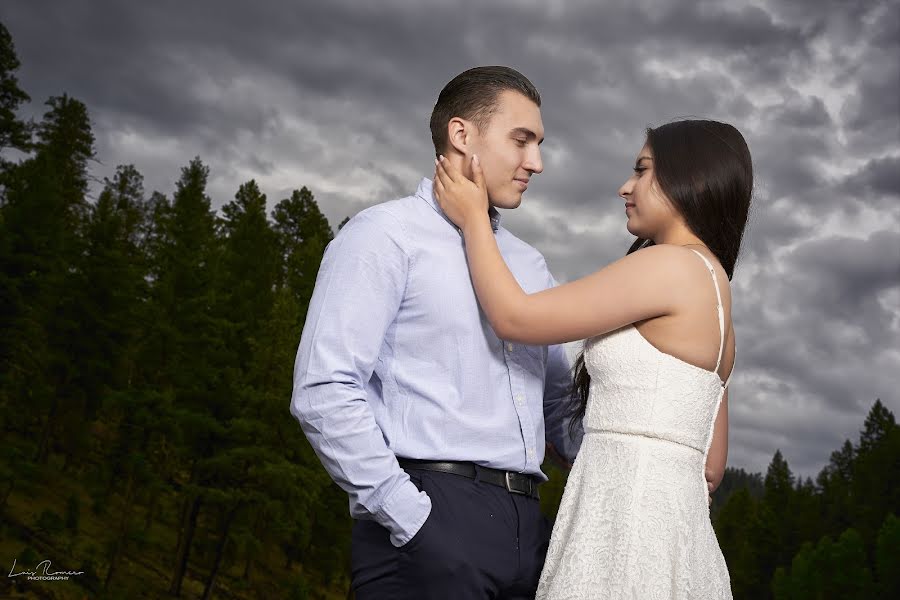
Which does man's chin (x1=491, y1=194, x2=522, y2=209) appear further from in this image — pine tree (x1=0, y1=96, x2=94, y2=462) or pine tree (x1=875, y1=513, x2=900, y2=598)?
pine tree (x1=875, y1=513, x2=900, y2=598)

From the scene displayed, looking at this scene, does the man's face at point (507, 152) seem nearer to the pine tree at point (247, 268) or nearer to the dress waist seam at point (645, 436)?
the dress waist seam at point (645, 436)

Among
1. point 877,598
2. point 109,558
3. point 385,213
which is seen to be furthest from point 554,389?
point 877,598

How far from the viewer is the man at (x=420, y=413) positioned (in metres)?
3.59

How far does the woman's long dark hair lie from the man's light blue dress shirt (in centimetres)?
99

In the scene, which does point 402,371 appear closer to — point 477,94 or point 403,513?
point 403,513

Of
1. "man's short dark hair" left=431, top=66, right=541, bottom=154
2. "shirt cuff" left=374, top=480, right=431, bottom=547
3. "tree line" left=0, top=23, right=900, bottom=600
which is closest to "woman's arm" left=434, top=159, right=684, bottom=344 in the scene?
"shirt cuff" left=374, top=480, right=431, bottom=547

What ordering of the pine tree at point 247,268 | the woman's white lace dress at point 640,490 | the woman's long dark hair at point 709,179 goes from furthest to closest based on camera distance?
the pine tree at point 247,268 < the woman's long dark hair at point 709,179 < the woman's white lace dress at point 640,490

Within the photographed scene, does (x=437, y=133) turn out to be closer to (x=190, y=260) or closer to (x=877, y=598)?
(x=190, y=260)

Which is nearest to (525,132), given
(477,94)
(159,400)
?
(477,94)

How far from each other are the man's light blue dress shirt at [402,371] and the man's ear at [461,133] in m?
0.38

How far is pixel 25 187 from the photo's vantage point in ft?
131

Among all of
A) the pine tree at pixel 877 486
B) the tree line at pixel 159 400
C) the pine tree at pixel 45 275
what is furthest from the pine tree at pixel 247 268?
the pine tree at pixel 877 486

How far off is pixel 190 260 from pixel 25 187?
27.8 feet

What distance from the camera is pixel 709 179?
3.91 metres
